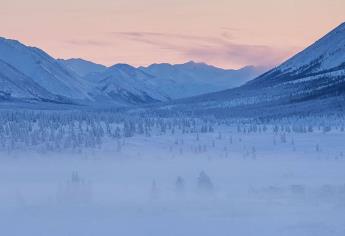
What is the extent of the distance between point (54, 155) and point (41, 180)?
4954 millimetres

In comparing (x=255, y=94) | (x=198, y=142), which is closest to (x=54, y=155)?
(x=198, y=142)

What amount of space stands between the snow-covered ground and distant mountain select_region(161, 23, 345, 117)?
138 feet

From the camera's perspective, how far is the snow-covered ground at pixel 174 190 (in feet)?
57.5

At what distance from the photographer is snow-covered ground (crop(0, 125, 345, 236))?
1753 centimetres

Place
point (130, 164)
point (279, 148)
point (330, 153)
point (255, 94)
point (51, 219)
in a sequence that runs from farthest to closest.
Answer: point (255, 94) → point (279, 148) → point (330, 153) → point (130, 164) → point (51, 219)

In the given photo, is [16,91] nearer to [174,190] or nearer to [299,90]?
[299,90]

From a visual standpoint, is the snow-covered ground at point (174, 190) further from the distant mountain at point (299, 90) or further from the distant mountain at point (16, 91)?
the distant mountain at point (16, 91)

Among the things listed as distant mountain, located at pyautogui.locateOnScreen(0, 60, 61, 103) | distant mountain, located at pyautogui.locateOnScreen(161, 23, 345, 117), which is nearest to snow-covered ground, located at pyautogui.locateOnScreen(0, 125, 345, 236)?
distant mountain, located at pyautogui.locateOnScreen(161, 23, 345, 117)

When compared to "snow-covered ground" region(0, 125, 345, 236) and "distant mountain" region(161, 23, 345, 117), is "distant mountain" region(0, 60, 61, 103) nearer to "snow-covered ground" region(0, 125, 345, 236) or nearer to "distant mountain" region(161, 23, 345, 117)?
"distant mountain" region(161, 23, 345, 117)

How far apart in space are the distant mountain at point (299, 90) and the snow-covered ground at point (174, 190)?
42155mm

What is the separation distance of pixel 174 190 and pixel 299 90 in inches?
3132

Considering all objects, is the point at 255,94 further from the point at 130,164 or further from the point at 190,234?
the point at 190,234

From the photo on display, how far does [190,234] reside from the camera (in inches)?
659

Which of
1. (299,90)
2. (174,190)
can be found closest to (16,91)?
(299,90)
